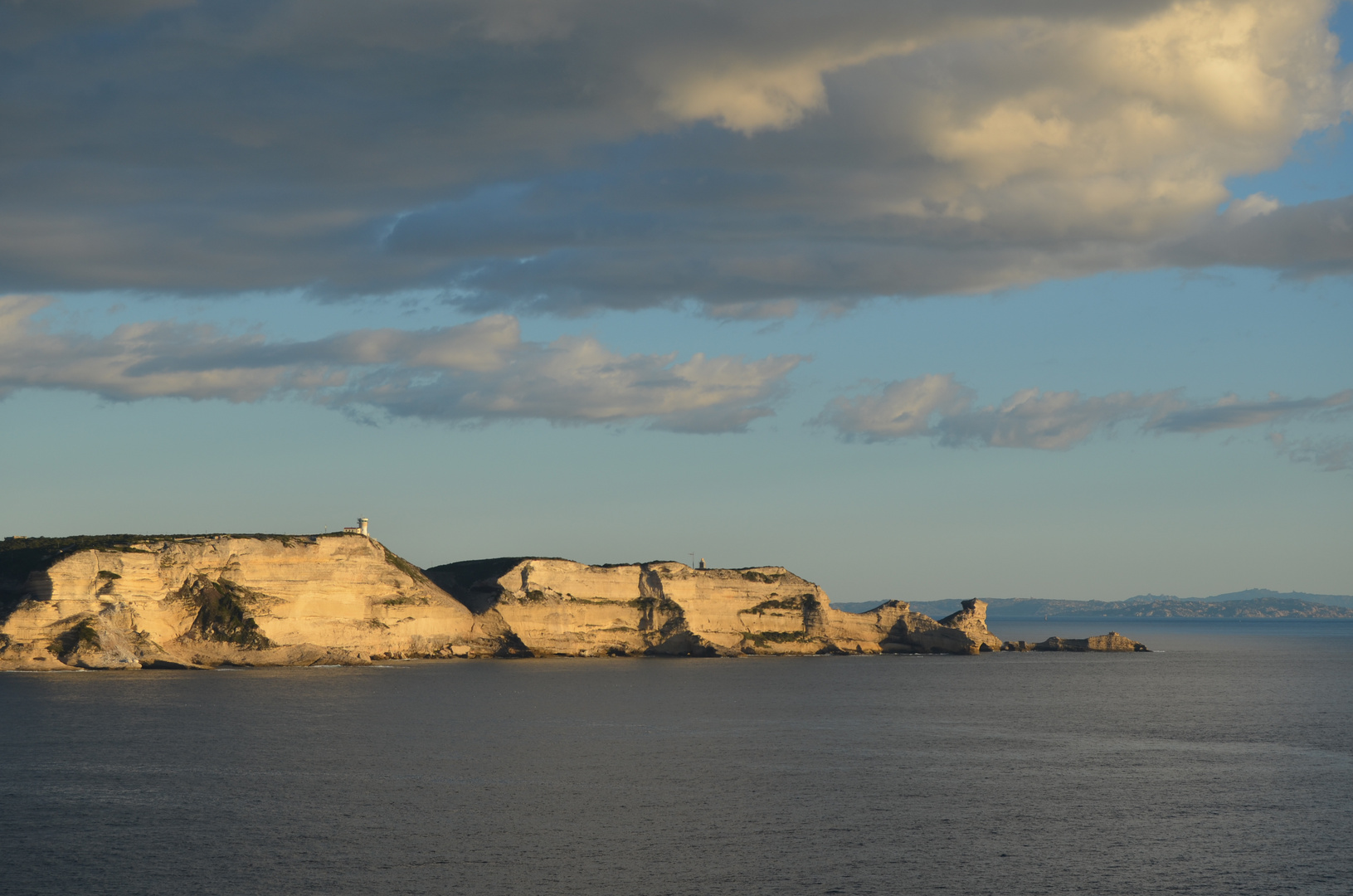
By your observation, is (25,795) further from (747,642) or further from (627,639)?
(747,642)

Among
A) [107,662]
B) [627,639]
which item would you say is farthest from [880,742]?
[627,639]

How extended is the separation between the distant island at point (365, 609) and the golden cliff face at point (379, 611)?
0.17 metres

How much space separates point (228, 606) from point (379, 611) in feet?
56.8

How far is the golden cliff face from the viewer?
374 ft

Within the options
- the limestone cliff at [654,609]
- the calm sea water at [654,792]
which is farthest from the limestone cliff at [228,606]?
the calm sea water at [654,792]

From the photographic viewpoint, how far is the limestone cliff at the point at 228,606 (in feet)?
370

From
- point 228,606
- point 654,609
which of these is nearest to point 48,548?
point 228,606

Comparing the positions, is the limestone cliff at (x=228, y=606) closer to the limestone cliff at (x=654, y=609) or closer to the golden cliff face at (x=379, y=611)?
the golden cliff face at (x=379, y=611)

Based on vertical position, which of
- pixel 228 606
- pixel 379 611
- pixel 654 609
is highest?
pixel 228 606

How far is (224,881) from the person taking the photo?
3831 centimetres

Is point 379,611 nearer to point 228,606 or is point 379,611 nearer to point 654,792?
point 228,606

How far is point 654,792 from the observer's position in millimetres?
53719

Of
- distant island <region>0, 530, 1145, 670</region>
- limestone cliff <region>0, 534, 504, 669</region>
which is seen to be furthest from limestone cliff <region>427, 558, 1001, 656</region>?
limestone cliff <region>0, 534, 504, 669</region>

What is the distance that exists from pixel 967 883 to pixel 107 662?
97583mm
